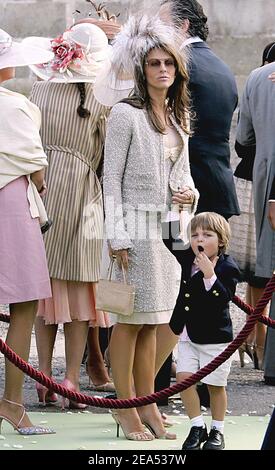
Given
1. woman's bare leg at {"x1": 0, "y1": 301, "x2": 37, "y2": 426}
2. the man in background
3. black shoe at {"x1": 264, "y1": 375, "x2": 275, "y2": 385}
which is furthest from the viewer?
black shoe at {"x1": 264, "y1": 375, "x2": 275, "y2": 385}

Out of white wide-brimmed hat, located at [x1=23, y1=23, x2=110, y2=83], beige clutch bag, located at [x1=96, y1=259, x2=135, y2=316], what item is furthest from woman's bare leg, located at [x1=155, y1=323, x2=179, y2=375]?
white wide-brimmed hat, located at [x1=23, y1=23, x2=110, y2=83]

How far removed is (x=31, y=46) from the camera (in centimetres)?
762

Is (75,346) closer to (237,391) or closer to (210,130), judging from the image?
(237,391)

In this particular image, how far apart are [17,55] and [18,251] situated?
0.94 m

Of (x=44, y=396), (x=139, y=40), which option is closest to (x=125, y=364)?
(x=44, y=396)

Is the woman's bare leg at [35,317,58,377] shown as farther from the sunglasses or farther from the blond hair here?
the sunglasses

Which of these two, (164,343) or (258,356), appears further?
(258,356)

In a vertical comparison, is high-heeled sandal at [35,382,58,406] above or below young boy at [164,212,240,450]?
below

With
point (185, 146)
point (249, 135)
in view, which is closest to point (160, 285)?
point (185, 146)

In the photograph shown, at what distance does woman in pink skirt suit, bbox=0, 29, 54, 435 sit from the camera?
712 centimetres

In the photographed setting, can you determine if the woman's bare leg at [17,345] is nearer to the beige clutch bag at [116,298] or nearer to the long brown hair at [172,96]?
the beige clutch bag at [116,298]

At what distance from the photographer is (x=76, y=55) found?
26.7 ft
